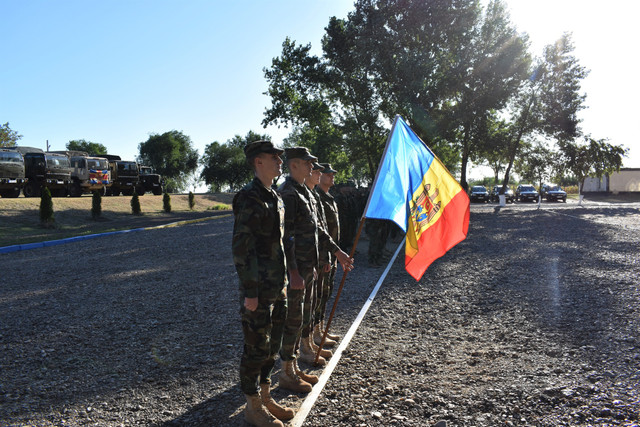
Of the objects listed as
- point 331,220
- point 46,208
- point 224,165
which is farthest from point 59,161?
point 224,165

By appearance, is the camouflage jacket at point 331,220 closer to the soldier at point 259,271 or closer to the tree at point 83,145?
the soldier at point 259,271

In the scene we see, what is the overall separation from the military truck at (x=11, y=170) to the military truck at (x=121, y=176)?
1068 cm

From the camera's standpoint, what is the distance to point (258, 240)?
326 cm

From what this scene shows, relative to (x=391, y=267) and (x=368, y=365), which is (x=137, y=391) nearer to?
(x=368, y=365)

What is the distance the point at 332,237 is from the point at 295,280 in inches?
75.9

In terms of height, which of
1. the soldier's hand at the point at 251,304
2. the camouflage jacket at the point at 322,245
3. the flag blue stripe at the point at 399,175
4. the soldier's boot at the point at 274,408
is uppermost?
the flag blue stripe at the point at 399,175

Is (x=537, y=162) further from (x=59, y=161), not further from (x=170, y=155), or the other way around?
(x=170, y=155)

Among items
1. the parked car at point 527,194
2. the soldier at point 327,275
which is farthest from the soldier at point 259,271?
the parked car at point 527,194

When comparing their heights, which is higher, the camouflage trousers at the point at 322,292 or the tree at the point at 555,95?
the tree at the point at 555,95

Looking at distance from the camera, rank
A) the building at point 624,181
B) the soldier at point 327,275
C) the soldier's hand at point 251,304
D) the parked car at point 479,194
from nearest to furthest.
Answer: the soldier's hand at point 251,304 < the soldier at point 327,275 < the parked car at point 479,194 < the building at point 624,181

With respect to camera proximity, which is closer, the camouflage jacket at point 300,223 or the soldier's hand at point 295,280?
the soldier's hand at point 295,280

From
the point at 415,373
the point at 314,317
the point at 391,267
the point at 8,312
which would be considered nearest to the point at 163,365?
the point at 314,317

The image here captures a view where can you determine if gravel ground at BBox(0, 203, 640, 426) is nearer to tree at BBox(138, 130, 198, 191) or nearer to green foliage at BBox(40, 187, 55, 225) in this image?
green foliage at BBox(40, 187, 55, 225)

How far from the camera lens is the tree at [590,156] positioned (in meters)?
37.7
